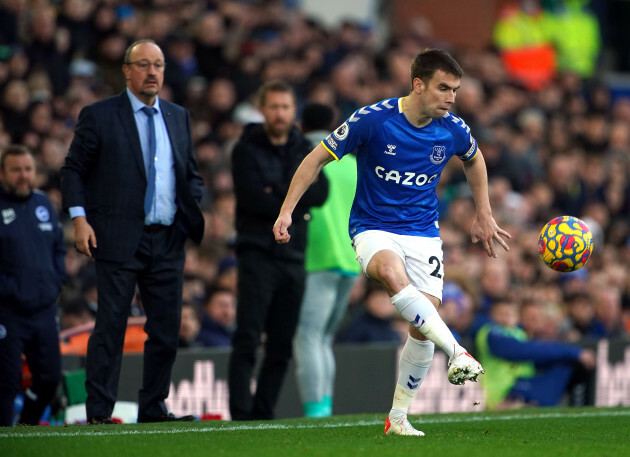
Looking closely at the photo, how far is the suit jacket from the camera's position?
25.6ft

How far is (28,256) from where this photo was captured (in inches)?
353

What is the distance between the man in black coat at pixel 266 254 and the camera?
347 inches

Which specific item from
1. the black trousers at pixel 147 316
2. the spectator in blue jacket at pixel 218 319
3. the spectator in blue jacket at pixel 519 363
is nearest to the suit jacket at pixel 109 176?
the black trousers at pixel 147 316

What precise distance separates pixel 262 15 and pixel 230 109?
8.20ft

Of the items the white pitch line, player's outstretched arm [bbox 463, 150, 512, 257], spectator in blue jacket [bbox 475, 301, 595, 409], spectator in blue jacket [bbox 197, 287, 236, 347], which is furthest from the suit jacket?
spectator in blue jacket [bbox 475, 301, 595, 409]

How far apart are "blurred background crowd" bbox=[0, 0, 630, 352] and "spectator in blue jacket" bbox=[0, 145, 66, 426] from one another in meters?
1.71

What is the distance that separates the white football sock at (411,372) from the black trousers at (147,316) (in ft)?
5.72

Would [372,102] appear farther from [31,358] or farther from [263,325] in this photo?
[31,358]

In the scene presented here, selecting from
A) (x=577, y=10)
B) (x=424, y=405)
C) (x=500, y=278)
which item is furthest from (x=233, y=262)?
(x=577, y=10)

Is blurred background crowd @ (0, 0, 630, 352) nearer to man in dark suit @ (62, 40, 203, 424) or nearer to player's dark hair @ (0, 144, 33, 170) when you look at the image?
player's dark hair @ (0, 144, 33, 170)

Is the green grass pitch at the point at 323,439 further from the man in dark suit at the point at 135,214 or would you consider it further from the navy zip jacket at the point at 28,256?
the navy zip jacket at the point at 28,256

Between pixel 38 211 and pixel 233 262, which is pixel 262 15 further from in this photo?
pixel 38 211

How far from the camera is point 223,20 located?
1625cm

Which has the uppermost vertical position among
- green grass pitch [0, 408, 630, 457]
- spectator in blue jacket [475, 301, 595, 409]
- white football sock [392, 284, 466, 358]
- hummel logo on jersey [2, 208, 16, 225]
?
hummel logo on jersey [2, 208, 16, 225]
